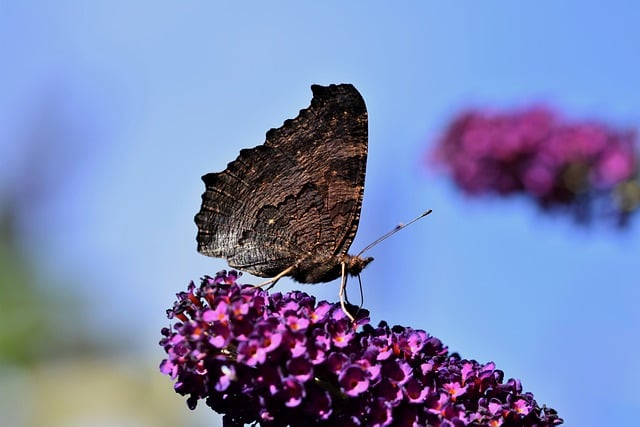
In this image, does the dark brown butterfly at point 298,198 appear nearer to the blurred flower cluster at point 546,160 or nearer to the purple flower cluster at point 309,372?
the purple flower cluster at point 309,372

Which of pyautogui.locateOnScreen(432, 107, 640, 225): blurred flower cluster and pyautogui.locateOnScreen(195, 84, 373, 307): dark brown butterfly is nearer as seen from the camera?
pyautogui.locateOnScreen(195, 84, 373, 307): dark brown butterfly

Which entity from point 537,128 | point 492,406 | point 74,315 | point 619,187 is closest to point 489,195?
point 537,128

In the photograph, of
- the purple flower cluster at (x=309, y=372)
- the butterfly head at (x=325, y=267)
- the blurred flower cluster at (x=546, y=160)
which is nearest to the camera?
the purple flower cluster at (x=309, y=372)

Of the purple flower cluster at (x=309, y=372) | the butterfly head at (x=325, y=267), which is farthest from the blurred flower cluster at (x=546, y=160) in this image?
the purple flower cluster at (x=309, y=372)

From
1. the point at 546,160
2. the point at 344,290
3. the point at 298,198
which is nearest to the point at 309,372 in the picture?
the point at 344,290

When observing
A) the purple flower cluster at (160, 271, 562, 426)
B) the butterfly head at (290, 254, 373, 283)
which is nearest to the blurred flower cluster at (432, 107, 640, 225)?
the butterfly head at (290, 254, 373, 283)

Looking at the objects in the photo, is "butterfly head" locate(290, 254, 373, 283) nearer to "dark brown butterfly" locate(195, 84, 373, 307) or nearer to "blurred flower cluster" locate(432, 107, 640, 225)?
"dark brown butterfly" locate(195, 84, 373, 307)
